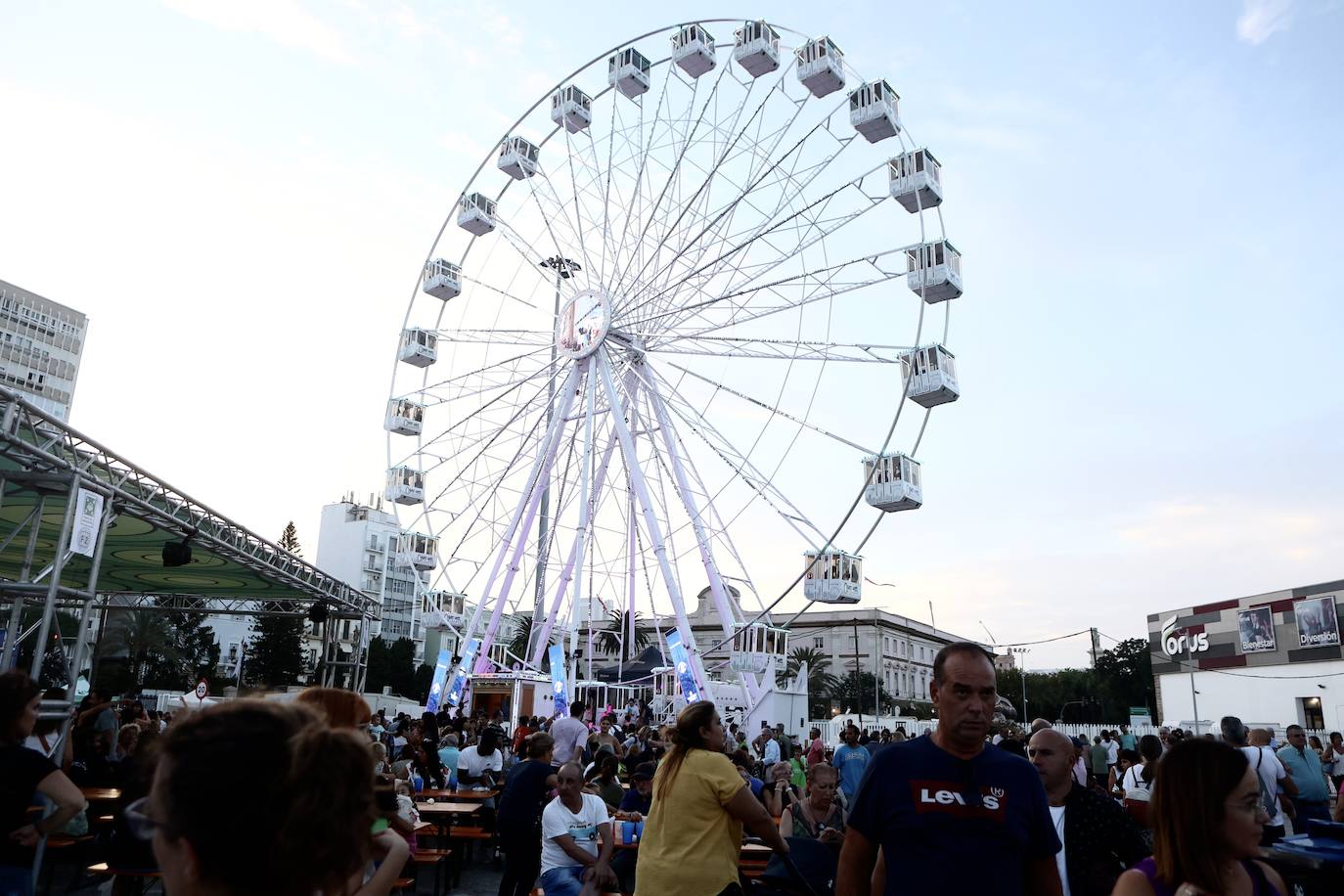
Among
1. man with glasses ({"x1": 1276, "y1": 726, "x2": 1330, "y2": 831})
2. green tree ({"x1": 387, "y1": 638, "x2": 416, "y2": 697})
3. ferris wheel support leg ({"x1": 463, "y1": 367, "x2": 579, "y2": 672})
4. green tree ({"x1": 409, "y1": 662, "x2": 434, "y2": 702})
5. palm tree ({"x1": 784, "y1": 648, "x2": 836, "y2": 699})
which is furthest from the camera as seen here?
palm tree ({"x1": 784, "y1": 648, "x2": 836, "y2": 699})

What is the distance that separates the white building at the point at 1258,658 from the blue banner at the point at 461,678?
30134 mm

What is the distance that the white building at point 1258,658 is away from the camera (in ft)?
137

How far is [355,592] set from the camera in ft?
85.1

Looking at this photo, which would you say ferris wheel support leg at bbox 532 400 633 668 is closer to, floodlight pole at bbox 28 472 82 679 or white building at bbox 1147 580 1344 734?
floodlight pole at bbox 28 472 82 679

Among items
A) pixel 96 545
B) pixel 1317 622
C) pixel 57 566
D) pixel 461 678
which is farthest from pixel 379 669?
pixel 57 566

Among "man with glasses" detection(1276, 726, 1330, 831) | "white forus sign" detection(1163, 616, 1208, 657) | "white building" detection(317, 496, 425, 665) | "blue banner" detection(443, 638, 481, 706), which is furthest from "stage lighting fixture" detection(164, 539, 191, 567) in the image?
"white building" detection(317, 496, 425, 665)

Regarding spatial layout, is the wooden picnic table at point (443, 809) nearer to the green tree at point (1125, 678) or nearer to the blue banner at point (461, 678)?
the blue banner at point (461, 678)

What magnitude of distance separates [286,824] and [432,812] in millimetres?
9291

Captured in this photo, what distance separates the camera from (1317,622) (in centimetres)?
4253

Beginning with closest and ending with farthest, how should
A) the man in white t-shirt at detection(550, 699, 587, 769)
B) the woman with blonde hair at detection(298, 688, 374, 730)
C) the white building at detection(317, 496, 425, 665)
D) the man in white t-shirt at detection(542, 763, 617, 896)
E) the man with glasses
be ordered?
the woman with blonde hair at detection(298, 688, 374, 730)
the man in white t-shirt at detection(542, 763, 617, 896)
the man with glasses
the man in white t-shirt at detection(550, 699, 587, 769)
the white building at detection(317, 496, 425, 665)

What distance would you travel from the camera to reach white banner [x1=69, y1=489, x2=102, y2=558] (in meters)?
12.1

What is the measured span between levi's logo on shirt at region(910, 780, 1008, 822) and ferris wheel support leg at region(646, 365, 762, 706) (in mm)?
18620

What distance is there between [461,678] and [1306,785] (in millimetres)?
18613

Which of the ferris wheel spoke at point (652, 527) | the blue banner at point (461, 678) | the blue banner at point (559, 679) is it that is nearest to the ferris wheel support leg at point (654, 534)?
the ferris wheel spoke at point (652, 527)
